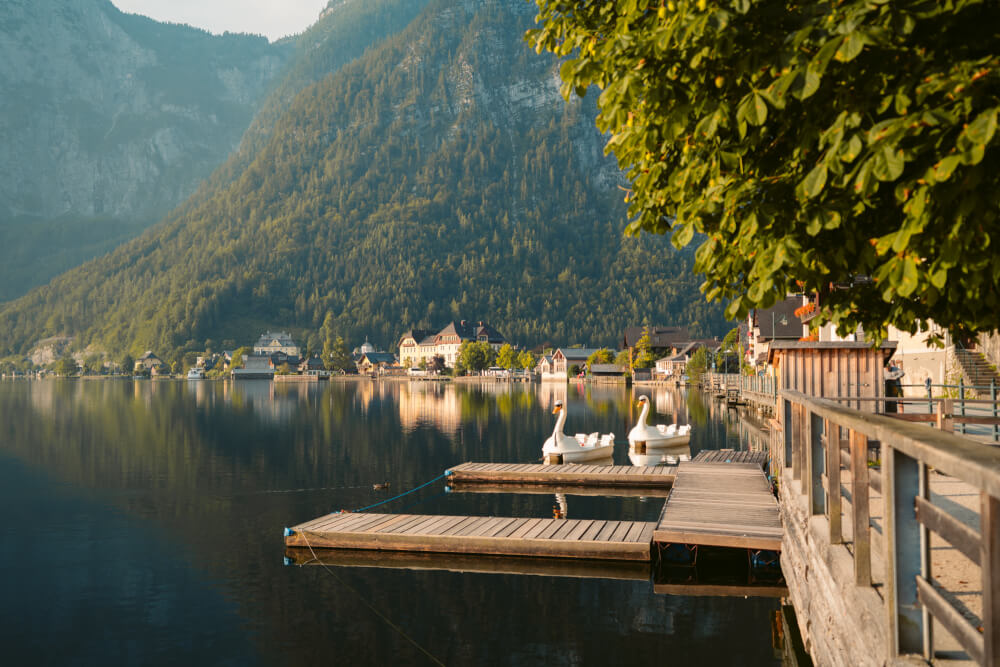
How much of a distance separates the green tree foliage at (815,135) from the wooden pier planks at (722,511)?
924cm

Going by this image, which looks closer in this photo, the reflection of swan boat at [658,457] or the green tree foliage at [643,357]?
the reflection of swan boat at [658,457]

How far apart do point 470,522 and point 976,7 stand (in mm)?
16803

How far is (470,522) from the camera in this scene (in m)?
19.8

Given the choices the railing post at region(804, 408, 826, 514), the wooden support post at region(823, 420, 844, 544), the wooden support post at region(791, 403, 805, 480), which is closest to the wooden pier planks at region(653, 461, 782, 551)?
the wooden support post at region(791, 403, 805, 480)

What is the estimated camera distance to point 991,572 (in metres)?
3.62

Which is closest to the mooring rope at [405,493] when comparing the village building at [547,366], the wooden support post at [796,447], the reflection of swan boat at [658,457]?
the reflection of swan boat at [658,457]

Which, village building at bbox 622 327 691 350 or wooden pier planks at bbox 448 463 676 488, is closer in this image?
wooden pier planks at bbox 448 463 676 488

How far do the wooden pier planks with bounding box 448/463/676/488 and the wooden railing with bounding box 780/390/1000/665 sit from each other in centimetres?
2065

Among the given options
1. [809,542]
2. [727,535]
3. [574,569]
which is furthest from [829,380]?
[809,542]

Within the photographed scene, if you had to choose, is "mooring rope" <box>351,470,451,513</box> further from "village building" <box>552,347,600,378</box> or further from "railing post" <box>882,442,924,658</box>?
"village building" <box>552,347,600,378</box>

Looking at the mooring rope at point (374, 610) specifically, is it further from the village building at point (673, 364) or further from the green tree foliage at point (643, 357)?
the green tree foliage at point (643, 357)

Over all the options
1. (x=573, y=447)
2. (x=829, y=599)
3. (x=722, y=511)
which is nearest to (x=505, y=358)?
(x=573, y=447)

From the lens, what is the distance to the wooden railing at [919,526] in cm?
365

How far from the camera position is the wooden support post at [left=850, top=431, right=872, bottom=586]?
6598mm
